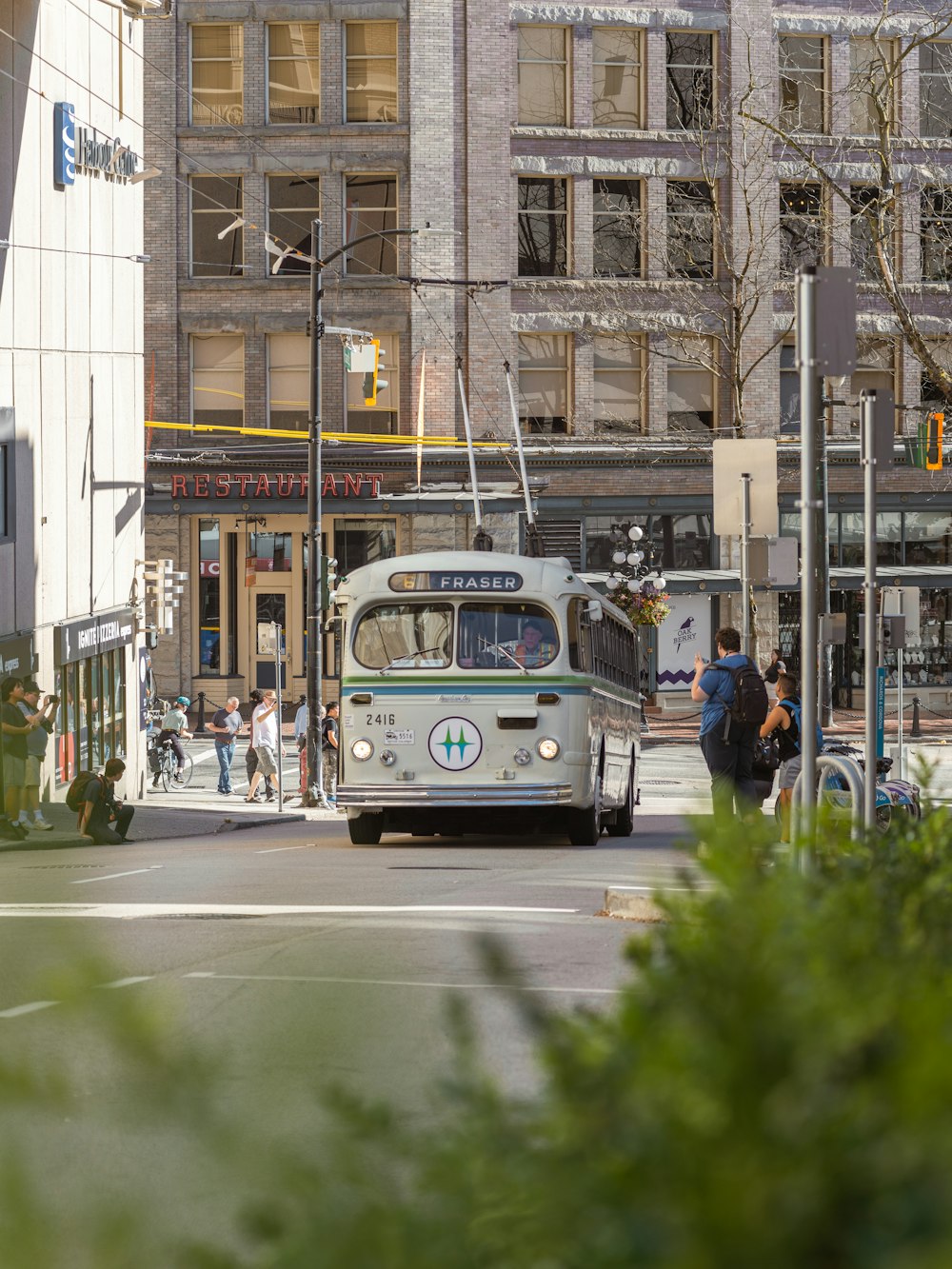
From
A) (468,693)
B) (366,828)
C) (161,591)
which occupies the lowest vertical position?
(366,828)

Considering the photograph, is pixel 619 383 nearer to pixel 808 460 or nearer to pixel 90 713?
pixel 90 713

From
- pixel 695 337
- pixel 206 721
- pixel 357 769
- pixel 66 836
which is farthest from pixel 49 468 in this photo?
pixel 695 337

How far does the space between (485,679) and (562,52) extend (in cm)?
2990

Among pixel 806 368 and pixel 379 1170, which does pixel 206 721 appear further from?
pixel 379 1170

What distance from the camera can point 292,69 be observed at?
45.3 meters

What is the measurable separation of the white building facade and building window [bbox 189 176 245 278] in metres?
11.7

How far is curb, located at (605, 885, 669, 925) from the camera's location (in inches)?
485

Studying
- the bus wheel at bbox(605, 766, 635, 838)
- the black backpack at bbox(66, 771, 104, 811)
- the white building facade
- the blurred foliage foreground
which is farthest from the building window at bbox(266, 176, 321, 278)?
the blurred foliage foreground

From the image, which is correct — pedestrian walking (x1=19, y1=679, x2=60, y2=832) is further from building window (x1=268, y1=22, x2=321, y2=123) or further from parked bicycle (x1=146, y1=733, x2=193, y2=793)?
building window (x1=268, y1=22, x2=321, y2=123)

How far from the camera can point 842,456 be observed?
46.1 metres

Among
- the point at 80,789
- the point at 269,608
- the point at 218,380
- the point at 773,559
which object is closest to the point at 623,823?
the point at 80,789

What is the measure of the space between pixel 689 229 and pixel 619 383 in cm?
418

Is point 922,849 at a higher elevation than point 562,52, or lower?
lower

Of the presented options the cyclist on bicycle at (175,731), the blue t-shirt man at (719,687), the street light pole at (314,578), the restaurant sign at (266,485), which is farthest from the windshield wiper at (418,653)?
the restaurant sign at (266,485)
